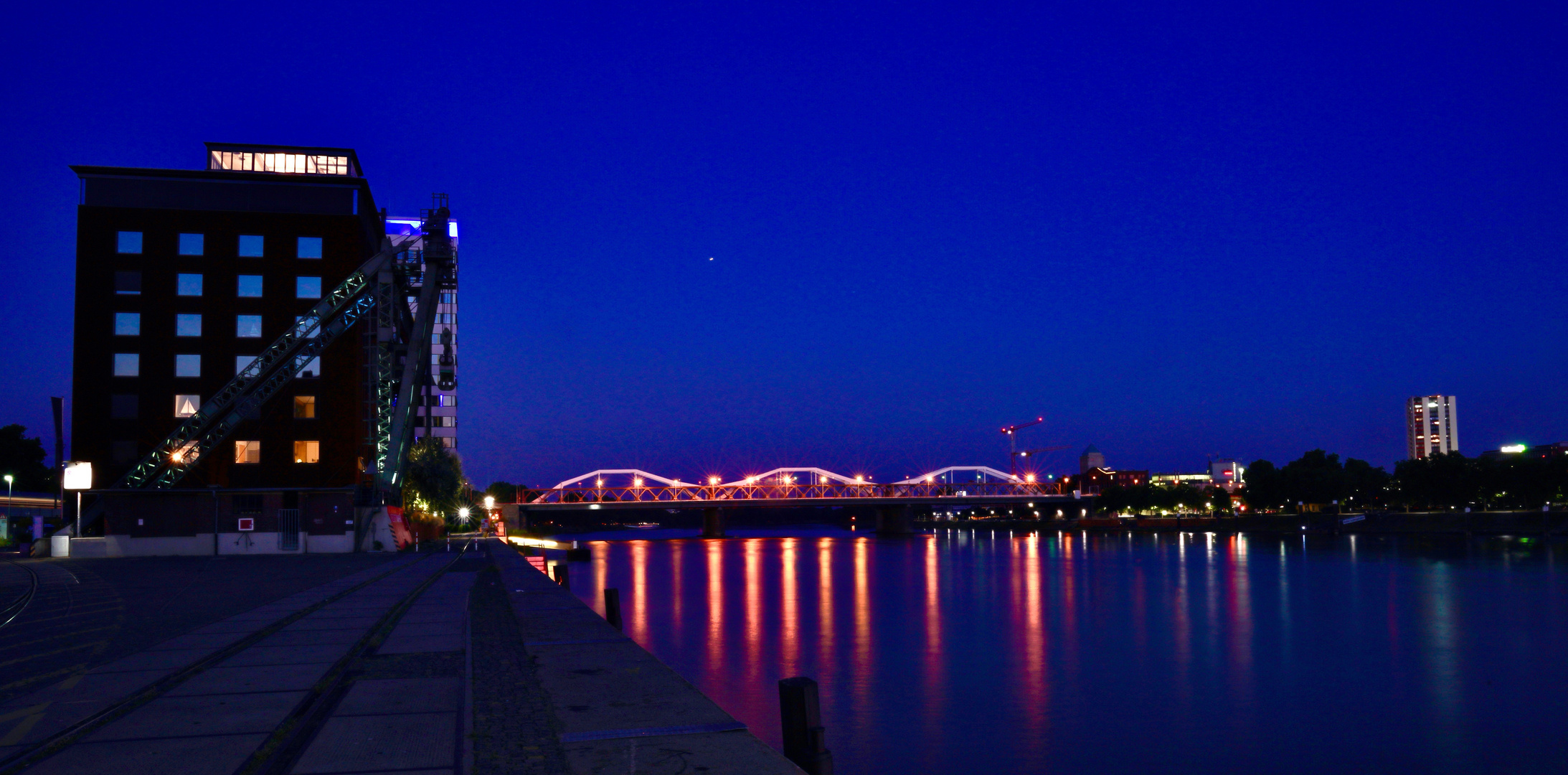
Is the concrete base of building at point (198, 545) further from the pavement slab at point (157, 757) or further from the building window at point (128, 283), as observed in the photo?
the pavement slab at point (157, 757)

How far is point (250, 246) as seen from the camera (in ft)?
223

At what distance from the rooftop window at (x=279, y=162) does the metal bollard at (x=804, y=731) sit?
86142 mm

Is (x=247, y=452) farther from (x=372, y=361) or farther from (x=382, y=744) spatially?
(x=382, y=744)

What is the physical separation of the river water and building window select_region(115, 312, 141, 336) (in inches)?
1263

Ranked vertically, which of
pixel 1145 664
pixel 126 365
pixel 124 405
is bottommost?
pixel 1145 664

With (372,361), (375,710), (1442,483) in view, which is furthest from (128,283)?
(1442,483)

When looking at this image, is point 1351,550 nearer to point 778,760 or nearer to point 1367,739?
point 1367,739

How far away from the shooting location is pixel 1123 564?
295 feet

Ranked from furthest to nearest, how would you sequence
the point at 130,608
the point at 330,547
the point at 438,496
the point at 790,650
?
1. the point at 438,496
2. the point at 330,547
3. the point at 790,650
4. the point at 130,608

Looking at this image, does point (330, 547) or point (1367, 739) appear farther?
point (330, 547)

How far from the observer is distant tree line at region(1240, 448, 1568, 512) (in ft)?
506

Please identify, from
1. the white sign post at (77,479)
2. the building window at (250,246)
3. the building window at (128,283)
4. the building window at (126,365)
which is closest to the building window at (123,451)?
the white sign post at (77,479)

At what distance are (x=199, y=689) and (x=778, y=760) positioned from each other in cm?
806

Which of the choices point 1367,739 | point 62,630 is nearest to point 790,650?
point 1367,739
